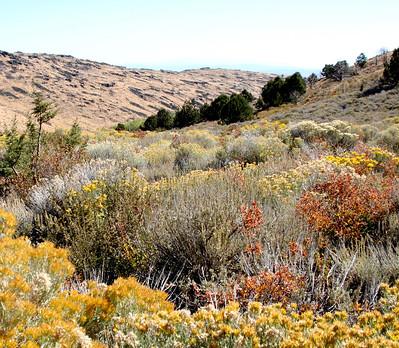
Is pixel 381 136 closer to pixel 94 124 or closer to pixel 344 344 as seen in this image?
pixel 344 344

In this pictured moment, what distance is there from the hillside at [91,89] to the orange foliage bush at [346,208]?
72.0m

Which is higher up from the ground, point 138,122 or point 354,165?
point 354,165

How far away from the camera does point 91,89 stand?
112000 millimetres

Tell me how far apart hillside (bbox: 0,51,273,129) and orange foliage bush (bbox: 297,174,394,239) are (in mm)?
72013

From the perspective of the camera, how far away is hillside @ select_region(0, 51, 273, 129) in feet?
297

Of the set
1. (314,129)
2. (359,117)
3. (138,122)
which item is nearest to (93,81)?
(138,122)

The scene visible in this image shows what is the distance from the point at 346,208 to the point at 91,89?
370 ft

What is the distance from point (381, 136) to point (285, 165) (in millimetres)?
5784

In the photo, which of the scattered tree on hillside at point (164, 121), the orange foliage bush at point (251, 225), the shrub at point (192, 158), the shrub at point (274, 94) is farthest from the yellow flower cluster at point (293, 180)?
the shrub at point (274, 94)

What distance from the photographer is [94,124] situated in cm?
8694

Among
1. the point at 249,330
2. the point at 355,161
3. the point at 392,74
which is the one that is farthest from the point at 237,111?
the point at 249,330

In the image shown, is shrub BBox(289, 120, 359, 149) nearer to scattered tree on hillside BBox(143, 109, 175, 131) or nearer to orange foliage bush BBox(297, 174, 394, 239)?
orange foliage bush BBox(297, 174, 394, 239)

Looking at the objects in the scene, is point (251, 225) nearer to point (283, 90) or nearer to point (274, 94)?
point (274, 94)

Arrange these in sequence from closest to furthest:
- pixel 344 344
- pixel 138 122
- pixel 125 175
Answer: pixel 344 344, pixel 125 175, pixel 138 122
